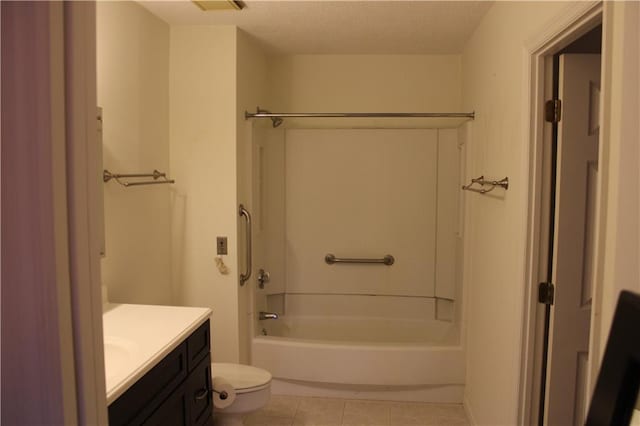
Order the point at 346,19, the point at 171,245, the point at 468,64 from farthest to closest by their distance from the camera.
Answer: the point at 468,64, the point at 171,245, the point at 346,19

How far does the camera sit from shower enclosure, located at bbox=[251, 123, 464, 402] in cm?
351

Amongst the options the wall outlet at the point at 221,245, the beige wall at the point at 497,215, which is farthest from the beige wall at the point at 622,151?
the wall outlet at the point at 221,245

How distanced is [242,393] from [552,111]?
186cm

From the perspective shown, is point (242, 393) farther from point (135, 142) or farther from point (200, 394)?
point (135, 142)

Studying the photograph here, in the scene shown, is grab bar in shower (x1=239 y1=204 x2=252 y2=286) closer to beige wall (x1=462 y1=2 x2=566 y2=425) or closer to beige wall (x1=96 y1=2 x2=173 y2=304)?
beige wall (x1=96 y1=2 x2=173 y2=304)

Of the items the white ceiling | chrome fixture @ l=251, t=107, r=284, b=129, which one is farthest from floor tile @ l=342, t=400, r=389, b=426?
the white ceiling

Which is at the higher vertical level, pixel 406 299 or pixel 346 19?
pixel 346 19

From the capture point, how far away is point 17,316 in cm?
58

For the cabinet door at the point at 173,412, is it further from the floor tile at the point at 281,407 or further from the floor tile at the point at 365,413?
the floor tile at the point at 365,413

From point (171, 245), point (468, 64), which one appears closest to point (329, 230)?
point (171, 245)

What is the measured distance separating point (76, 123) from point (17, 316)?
Answer: 0.82 ft

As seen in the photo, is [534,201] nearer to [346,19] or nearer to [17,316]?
[346,19]

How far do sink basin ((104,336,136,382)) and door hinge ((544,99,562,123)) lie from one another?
1728 millimetres

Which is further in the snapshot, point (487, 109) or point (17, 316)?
point (487, 109)
